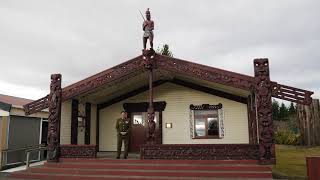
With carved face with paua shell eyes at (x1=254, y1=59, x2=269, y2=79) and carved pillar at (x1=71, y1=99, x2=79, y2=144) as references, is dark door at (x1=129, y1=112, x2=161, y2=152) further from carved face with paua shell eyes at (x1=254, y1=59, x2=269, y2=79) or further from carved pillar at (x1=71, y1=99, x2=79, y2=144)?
carved face with paua shell eyes at (x1=254, y1=59, x2=269, y2=79)

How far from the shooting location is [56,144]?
38.3 ft

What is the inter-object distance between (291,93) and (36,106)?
8561mm

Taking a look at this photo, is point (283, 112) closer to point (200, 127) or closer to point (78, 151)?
point (200, 127)

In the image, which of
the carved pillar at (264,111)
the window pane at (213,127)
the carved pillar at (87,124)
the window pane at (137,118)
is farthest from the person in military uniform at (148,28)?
the window pane at (213,127)

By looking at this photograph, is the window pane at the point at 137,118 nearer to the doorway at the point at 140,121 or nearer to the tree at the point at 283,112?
the doorway at the point at 140,121

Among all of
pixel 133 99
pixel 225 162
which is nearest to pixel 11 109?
pixel 133 99

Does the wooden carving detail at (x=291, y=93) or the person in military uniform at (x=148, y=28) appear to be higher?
the person in military uniform at (x=148, y=28)

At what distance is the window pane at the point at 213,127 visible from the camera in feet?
49.3

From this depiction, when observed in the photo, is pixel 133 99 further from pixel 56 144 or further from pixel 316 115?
pixel 316 115

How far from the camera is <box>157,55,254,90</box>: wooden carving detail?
35.5 feet

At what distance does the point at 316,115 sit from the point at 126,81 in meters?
10.3

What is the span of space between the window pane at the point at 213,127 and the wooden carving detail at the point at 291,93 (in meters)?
5.02

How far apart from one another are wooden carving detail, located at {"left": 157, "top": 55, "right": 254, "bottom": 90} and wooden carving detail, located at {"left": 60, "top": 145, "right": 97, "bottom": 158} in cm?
370

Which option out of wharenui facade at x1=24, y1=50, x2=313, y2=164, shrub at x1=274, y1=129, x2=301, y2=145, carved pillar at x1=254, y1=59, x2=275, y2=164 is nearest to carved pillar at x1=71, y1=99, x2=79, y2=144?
wharenui facade at x1=24, y1=50, x2=313, y2=164
